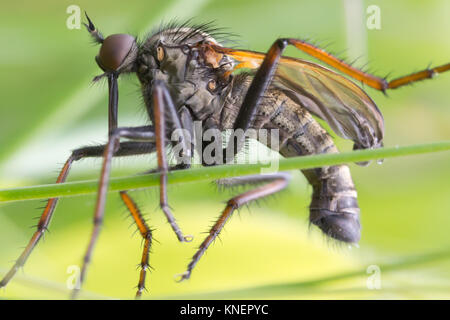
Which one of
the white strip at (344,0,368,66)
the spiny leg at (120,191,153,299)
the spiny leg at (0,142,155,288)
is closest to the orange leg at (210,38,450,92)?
the spiny leg at (0,142,155,288)

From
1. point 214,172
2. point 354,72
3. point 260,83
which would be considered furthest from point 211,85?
point 214,172

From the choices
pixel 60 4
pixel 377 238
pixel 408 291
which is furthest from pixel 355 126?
pixel 60 4

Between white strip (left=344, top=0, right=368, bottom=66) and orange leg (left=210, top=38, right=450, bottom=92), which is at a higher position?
white strip (left=344, top=0, right=368, bottom=66)

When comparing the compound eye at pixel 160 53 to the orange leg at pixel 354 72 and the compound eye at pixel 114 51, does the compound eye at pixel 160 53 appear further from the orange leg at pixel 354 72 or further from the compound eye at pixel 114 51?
the orange leg at pixel 354 72

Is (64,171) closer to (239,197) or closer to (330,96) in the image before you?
(239,197)

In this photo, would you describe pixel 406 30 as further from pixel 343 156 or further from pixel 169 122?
pixel 343 156

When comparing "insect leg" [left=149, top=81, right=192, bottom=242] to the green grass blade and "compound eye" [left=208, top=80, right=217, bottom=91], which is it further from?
"compound eye" [left=208, top=80, right=217, bottom=91]

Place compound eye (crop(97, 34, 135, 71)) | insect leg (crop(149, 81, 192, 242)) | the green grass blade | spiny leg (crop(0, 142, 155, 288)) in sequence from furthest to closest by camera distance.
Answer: compound eye (crop(97, 34, 135, 71)) → spiny leg (crop(0, 142, 155, 288)) → insect leg (crop(149, 81, 192, 242)) → the green grass blade
